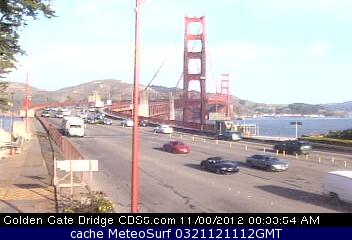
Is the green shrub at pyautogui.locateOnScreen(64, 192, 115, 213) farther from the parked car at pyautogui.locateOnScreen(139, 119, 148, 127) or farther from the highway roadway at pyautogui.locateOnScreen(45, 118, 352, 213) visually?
the parked car at pyautogui.locateOnScreen(139, 119, 148, 127)

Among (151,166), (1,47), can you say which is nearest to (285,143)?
(151,166)

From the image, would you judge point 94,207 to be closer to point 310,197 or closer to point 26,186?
point 26,186

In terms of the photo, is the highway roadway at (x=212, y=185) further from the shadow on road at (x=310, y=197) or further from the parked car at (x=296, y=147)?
the parked car at (x=296, y=147)

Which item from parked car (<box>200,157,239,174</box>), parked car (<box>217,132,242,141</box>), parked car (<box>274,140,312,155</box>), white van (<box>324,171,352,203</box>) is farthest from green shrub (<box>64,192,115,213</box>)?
parked car (<box>217,132,242,141</box>)

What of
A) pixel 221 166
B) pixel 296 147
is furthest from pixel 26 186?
pixel 296 147

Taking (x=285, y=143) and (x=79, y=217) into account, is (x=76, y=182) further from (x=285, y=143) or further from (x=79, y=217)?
(x=285, y=143)

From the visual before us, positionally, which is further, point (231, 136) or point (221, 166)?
point (231, 136)

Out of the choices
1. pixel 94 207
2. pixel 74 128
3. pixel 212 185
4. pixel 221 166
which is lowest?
pixel 212 185
